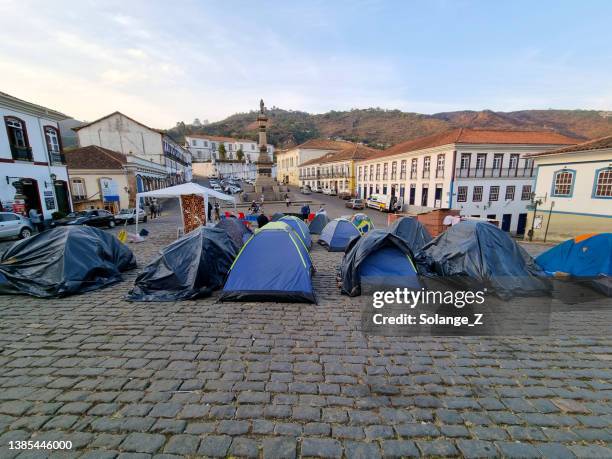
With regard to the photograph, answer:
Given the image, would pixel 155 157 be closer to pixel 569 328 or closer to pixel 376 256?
pixel 376 256

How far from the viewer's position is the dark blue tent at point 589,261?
21.1 feet

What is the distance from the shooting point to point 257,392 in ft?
10.7

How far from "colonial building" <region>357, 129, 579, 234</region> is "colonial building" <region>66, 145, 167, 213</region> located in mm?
29914

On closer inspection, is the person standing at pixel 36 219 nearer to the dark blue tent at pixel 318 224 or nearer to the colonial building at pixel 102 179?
the colonial building at pixel 102 179

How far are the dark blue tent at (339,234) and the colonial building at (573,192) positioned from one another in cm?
1551

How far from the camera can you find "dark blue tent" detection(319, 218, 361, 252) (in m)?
11.2

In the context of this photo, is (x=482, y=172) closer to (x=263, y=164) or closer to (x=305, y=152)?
(x=263, y=164)

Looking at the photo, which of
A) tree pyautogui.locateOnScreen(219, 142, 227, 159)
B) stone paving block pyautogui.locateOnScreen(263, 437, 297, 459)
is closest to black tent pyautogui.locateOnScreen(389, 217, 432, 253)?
stone paving block pyautogui.locateOnScreen(263, 437, 297, 459)

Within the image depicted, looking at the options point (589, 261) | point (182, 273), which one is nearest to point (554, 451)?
point (589, 261)

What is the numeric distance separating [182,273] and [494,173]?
103ft

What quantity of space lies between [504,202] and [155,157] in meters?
43.5

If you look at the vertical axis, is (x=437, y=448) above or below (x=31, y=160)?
below

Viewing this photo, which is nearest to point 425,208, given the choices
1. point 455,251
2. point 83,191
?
point 455,251

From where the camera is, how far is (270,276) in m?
5.91
